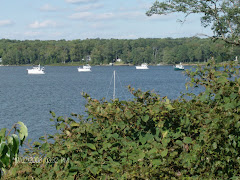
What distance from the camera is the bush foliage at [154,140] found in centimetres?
383

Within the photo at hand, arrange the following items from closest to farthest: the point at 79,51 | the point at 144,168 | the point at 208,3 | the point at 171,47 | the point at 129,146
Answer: the point at 144,168 < the point at 129,146 < the point at 208,3 < the point at 171,47 < the point at 79,51

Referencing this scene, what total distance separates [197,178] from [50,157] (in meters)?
1.56

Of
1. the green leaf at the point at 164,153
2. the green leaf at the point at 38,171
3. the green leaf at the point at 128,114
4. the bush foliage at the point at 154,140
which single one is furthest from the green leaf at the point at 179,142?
the green leaf at the point at 38,171

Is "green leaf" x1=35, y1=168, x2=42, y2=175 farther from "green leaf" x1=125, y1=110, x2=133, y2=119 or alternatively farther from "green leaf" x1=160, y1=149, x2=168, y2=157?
"green leaf" x1=160, y1=149, x2=168, y2=157

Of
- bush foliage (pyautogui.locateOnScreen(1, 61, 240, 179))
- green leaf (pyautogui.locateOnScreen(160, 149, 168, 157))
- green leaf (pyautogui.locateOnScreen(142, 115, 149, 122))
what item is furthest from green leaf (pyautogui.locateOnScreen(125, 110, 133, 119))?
green leaf (pyautogui.locateOnScreen(160, 149, 168, 157))

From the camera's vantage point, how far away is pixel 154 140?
4129mm

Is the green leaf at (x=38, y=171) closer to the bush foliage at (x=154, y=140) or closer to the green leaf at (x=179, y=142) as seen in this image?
the bush foliage at (x=154, y=140)

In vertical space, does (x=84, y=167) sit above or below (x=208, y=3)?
below

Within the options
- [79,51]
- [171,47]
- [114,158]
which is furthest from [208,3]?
[79,51]

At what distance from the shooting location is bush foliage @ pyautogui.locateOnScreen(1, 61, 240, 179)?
12.6 feet

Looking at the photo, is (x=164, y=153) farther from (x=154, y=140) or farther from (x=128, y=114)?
(x=128, y=114)

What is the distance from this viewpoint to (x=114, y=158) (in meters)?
4.15

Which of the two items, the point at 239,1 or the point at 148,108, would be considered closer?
the point at 148,108

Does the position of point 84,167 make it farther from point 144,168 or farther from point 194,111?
point 194,111
